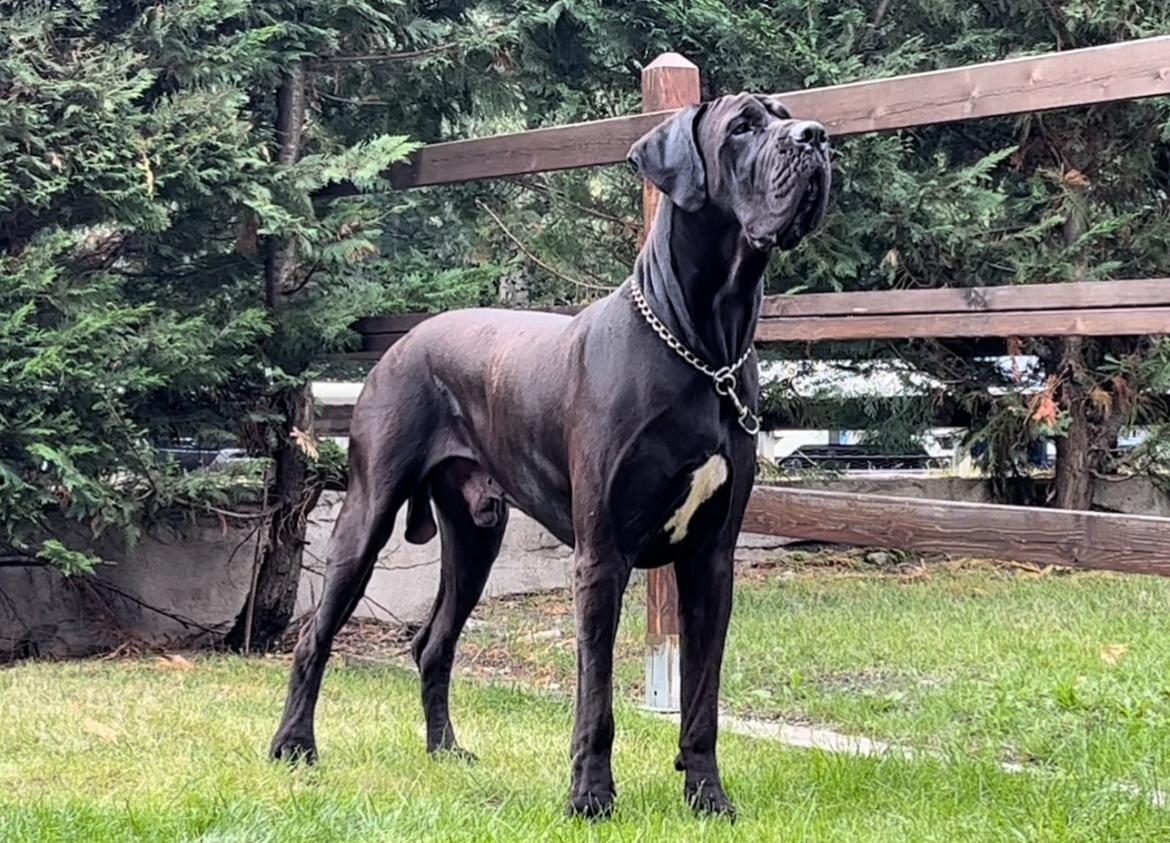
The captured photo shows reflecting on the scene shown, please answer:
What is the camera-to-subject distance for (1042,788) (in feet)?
12.8

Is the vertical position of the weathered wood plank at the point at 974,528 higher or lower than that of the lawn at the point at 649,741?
higher

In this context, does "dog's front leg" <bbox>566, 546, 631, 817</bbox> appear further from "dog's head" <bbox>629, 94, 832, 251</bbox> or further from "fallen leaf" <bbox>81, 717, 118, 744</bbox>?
"fallen leaf" <bbox>81, 717, 118, 744</bbox>

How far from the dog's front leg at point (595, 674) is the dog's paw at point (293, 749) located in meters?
1.17

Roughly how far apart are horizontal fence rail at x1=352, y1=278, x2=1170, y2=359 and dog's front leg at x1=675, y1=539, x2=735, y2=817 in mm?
1846

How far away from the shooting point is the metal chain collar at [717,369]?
349cm

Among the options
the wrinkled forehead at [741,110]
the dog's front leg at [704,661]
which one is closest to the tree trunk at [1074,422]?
the dog's front leg at [704,661]

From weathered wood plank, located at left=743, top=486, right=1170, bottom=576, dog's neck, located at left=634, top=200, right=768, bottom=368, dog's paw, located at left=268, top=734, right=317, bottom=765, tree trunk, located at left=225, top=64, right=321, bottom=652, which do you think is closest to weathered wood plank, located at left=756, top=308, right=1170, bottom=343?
weathered wood plank, located at left=743, top=486, right=1170, bottom=576

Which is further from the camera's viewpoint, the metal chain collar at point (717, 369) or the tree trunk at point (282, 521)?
the tree trunk at point (282, 521)

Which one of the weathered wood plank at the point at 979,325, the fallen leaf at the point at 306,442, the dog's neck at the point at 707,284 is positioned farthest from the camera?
the fallen leaf at the point at 306,442

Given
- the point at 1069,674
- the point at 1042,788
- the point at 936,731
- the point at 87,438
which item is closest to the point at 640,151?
the point at 1042,788

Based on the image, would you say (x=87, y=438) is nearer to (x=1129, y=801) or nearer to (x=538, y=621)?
(x=538, y=621)

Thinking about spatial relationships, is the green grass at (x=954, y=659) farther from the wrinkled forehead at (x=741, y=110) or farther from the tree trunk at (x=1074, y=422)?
the wrinkled forehead at (x=741, y=110)

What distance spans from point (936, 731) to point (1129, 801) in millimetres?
1369

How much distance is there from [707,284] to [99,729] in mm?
2834
